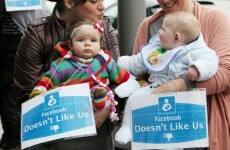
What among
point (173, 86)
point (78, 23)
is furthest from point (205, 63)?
point (78, 23)

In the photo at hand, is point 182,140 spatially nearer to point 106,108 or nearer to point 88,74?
point 106,108

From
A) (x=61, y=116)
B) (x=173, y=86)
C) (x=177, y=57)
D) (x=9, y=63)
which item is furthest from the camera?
(x=9, y=63)

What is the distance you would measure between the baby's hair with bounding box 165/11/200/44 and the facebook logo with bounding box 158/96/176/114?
35 centimetres

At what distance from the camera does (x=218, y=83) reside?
2.21 metres

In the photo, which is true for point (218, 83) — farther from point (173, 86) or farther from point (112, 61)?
point (112, 61)

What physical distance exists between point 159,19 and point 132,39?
4.84 feet

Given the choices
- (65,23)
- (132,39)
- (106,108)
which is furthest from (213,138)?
(132,39)

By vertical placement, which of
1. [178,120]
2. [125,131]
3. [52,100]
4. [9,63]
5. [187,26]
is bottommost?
[9,63]

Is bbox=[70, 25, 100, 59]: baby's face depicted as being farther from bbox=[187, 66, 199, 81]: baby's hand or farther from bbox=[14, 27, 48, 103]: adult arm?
bbox=[187, 66, 199, 81]: baby's hand

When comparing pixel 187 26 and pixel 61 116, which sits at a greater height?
pixel 187 26

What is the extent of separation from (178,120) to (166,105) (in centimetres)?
9

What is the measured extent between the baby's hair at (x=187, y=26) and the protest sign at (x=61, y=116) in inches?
22.4

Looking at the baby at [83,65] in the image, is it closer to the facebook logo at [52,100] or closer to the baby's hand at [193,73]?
the facebook logo at [52,100]

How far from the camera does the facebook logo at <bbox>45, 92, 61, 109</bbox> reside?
2123mm
